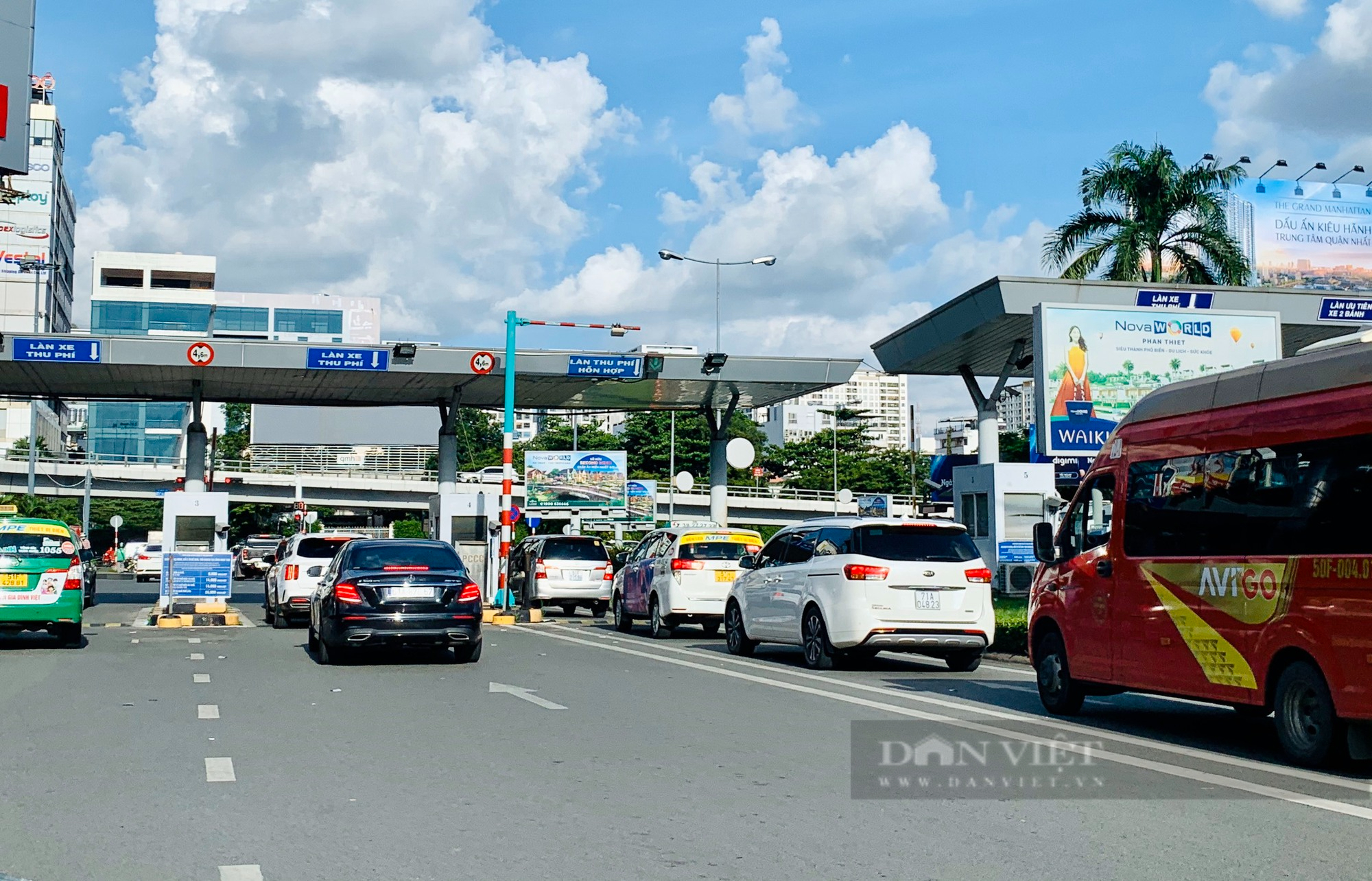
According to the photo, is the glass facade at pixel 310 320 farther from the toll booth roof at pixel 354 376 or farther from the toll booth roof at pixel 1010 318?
the toll booth roof at pixel 1010 318

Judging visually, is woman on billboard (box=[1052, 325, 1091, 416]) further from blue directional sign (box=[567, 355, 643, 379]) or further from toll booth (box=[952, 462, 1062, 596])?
blue directional sign (box=[567, 355, 643, 379])

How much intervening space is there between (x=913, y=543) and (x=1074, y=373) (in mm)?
11823

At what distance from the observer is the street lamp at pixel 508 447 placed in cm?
2770

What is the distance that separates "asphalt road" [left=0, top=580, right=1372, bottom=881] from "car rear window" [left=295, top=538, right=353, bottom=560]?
9988mm

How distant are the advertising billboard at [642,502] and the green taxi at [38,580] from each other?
3207 cm

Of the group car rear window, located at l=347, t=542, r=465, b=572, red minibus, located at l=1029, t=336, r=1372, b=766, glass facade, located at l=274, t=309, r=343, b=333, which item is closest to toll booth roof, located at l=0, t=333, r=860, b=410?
car rear window, located at l=347, t=542, r=465, b=572

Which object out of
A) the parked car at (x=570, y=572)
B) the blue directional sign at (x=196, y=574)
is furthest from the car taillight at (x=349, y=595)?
the parked car at (x=570, y=572)

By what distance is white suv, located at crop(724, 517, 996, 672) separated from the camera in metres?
15.3

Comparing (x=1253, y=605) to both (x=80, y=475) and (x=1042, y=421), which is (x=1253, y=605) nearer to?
(x=1042, y=421)

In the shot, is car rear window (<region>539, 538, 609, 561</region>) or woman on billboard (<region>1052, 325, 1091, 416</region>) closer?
woman on billboard (<region>1052, 325, 1091, 416</region>)

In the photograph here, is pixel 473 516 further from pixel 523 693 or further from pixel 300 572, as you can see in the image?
pixel 523 693

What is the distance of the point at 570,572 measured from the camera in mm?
29312

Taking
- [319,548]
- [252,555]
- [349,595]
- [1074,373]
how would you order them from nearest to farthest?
[349,595], [319,548], [1074,373], [252,555]

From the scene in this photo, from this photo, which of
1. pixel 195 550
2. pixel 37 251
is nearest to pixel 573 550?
pixel 195 550
